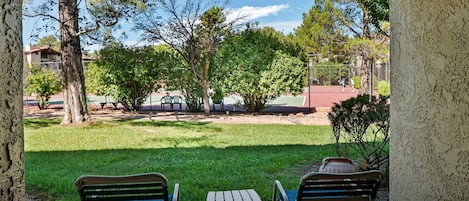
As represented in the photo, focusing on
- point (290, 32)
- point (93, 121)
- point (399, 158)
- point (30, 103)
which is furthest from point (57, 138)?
point (290, 32)

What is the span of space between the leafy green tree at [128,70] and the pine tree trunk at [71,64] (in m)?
Answer: 4.38

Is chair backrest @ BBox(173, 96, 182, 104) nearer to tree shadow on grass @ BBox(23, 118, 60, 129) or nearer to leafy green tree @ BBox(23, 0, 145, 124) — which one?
tree shadow on grass @ BBox(23, 118, 60, 129)

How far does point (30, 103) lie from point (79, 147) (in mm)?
16558

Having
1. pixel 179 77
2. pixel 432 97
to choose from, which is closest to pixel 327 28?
pixel 179 77

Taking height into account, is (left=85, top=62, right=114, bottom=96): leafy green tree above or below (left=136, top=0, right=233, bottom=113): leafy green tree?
below

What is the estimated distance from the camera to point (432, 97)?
1932 millimetres

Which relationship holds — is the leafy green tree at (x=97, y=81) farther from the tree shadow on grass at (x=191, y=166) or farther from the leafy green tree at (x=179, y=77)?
the tree shadow on grass at (x=191, y=166)

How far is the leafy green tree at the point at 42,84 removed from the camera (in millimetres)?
19641

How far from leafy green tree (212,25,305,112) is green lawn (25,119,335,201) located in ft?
12.0

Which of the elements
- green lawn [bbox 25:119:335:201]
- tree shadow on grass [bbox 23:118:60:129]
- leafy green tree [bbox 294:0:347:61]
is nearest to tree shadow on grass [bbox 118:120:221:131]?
green lawn [bbox 25:119:335:201]

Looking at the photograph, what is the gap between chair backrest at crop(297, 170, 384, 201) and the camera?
10.6 feet

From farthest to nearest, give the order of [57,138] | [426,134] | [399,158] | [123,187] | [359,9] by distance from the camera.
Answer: [359,9] → [57,138] → [123,187] → [399,158] → [426,134]

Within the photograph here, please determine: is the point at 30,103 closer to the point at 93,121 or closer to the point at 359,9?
the point at 93,121

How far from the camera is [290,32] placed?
137 ft
